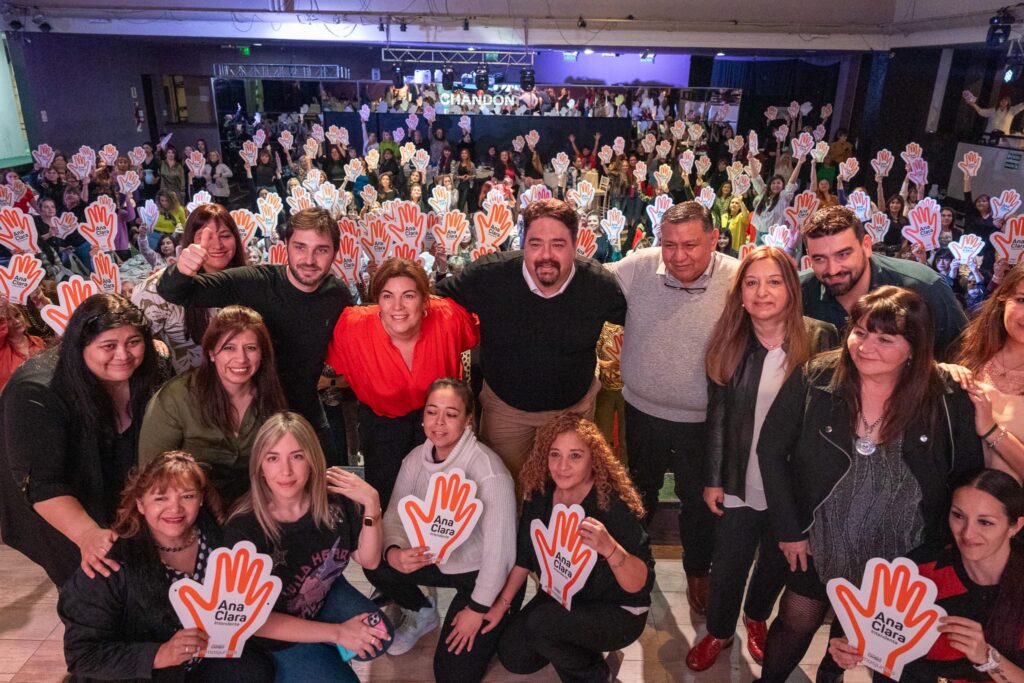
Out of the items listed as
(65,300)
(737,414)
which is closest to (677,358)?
(737,414)

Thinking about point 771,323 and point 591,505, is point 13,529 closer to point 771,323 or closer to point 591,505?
point 591,505

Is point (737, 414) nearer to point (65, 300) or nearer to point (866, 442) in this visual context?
point (866, 442)

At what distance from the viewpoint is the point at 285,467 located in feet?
5.90

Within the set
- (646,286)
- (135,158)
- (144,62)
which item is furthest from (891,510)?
(144,62)

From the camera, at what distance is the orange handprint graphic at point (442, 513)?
201 centimetres

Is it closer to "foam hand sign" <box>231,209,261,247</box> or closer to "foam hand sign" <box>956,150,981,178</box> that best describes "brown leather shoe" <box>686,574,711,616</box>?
"foam hand sign" <box>231,209,261,247</box>

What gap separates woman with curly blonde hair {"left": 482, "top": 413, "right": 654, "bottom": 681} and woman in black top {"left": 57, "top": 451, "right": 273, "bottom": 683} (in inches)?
34.1

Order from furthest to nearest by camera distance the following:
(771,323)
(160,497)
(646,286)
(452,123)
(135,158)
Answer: (452,123) < (135,158) < (646,286) < (771,323) < (160,497)

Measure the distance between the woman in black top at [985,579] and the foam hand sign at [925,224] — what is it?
295 cm

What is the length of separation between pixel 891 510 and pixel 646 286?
0.99 metres

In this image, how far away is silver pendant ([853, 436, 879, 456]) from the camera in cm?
169

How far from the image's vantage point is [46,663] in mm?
2176

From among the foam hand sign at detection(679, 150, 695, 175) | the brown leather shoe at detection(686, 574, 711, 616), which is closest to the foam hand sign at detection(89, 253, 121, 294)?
the brown leather shoe at detection(686, 574, 711, 616)

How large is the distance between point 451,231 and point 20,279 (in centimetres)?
221
